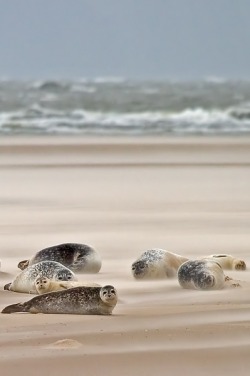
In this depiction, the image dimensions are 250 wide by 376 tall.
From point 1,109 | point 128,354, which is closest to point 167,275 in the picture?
point 128,354

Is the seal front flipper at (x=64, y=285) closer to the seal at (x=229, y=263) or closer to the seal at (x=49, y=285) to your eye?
the seal at (x=49, y=285)

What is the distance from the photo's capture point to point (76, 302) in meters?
5.31

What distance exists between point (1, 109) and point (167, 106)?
204 inches

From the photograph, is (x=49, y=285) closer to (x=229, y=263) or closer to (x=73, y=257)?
(x=73, y=257)

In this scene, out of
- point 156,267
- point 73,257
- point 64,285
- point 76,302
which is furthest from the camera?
point 73,257

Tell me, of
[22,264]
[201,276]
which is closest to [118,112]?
[22,264]

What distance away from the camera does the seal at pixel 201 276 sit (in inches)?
241

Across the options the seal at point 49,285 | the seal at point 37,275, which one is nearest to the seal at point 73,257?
the seal at point 37,275

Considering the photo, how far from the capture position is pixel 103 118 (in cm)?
3050

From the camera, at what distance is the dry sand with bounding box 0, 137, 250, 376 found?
174 inches

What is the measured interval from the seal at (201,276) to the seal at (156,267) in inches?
12.9

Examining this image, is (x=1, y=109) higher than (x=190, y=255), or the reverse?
(x=1, y=109)

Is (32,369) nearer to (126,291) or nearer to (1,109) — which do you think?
(126,291)

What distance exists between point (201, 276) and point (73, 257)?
1.00 metres
